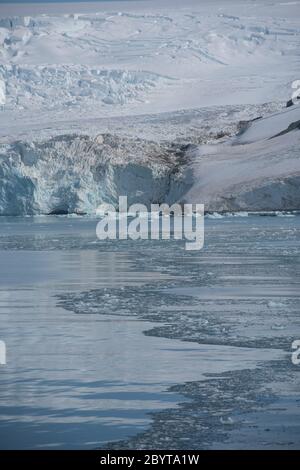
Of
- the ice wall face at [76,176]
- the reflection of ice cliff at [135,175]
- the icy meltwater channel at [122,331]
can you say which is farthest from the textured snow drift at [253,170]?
the icy meltwater channel at [122,331]

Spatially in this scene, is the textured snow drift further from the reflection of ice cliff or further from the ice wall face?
the ice wall face

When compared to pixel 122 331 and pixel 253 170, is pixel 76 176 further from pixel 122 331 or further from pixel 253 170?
pixel 122 331

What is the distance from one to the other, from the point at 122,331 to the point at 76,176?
1906cm

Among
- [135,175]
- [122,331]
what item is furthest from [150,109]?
[122,331]

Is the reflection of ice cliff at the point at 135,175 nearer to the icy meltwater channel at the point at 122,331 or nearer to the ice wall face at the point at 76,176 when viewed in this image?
the ice wall face at the point at 76,176

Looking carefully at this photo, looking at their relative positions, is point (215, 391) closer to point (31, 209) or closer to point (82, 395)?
point (82, 395)

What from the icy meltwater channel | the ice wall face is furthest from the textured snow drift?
the icy meltwater channel

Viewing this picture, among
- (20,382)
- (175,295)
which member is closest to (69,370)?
(20,382)

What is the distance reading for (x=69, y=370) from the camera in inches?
196

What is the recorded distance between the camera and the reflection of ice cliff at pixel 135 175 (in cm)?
2467

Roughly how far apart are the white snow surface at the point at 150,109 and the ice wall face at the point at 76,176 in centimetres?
3

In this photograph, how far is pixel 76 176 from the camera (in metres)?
25.1

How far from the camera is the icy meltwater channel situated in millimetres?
4129
